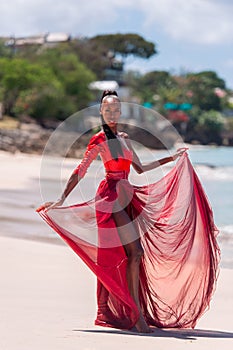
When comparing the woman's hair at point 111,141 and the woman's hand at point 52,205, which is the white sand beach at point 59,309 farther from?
the woman's hair at point 111,141

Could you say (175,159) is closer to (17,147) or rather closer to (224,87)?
(17,147)

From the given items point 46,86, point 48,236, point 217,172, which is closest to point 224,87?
point 46,86

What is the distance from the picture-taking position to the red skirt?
5.36 metres

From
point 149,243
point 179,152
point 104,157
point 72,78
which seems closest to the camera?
Result: point 104,157

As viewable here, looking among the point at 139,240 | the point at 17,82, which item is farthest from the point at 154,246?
the point at 17,82

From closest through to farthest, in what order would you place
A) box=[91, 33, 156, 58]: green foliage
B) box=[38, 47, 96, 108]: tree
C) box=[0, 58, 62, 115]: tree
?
box=[0, 58, 62, 115]: tree < box=[38, 47, 96, 108]: tree < box=[91, 33, 156, 58]: green foliage

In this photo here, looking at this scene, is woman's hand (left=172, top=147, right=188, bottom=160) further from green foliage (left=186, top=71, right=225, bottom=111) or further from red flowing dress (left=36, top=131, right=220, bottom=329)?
green foliage (left=186, top=71, right=225, bottom=111)

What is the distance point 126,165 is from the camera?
539cm

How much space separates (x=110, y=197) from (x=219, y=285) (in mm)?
2898

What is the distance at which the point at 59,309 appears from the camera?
6105mm

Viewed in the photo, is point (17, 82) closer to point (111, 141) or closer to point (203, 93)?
point (111, 141)

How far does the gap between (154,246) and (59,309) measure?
104 centimetres

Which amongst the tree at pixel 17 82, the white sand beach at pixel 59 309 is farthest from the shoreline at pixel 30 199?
the tree at pixel 17 82

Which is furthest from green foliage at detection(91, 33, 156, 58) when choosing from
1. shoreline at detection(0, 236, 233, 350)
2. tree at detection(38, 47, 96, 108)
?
shoreline at detection(0, 236, 233, 350)
